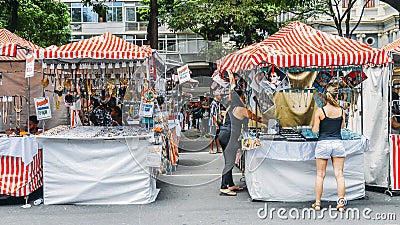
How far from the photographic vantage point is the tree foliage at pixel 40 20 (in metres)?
19.3

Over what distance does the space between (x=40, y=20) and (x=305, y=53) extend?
1711 centimetres

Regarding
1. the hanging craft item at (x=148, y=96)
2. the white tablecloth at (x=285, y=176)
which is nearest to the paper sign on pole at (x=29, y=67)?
the hanging craft item at (x=148, y=96)

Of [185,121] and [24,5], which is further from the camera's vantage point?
[24,5]

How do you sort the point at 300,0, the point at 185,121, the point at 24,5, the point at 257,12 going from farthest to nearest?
1. the point at 257,12
2. the point at 24,5
3. the point at 300,0
4. the point at 185,121

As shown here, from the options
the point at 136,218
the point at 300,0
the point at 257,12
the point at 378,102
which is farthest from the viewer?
the point at 257,12

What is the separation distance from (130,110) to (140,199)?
9.65 feet

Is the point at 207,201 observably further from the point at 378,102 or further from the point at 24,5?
the point at 24,5

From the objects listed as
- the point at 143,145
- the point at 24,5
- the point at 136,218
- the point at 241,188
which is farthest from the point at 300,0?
the point at 24,5

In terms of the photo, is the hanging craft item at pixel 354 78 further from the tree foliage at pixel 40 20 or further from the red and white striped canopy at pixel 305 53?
the tree foliage at pixel 40 20

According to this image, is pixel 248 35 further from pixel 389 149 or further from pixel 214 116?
pixel 389 149

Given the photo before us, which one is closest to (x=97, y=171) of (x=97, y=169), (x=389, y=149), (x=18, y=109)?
(x=97, y=169)

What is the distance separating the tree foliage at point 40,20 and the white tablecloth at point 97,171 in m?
11.5

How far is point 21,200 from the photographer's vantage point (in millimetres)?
7363

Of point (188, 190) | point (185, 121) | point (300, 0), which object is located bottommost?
point (188, 190)
